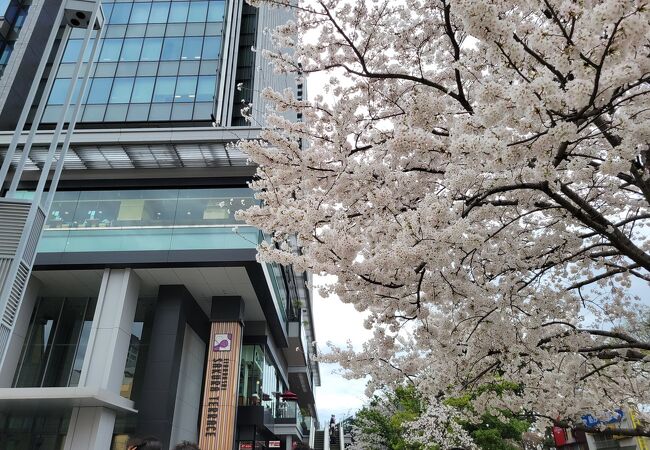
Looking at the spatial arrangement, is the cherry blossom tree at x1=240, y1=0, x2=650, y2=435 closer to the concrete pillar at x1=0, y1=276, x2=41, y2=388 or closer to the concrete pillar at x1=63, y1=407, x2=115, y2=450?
the concrete pillar at x1=63, y1=407, x2=115, y2=450

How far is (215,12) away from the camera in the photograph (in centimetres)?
2434

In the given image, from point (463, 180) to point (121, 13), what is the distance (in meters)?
26.6

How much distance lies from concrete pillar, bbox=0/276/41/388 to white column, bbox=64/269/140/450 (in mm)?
2275

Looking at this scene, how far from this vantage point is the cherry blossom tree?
141 inches

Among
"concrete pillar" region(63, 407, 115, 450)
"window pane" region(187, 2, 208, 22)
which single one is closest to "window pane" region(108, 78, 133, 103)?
"window pane" region(187, 2, 208, 22)

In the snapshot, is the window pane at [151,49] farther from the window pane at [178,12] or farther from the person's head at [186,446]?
the person's head at [186,446]

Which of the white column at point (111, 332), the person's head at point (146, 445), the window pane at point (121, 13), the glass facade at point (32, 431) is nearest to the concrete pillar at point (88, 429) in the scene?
the glass facade at point (32, 431)

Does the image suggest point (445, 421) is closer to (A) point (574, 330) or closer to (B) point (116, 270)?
(A) point (574, 330)

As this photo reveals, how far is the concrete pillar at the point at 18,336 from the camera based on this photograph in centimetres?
1315

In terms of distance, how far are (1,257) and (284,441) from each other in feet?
85.5

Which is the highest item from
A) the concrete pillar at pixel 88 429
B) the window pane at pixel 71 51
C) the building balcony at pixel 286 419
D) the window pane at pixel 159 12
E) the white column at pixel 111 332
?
the window pane at pixel 159 12

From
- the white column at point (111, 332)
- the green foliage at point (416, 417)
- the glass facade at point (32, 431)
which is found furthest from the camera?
the green foliage at point (416, 417)

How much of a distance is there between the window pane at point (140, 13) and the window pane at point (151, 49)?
1683mm

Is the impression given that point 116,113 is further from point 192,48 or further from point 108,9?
point 108,9
